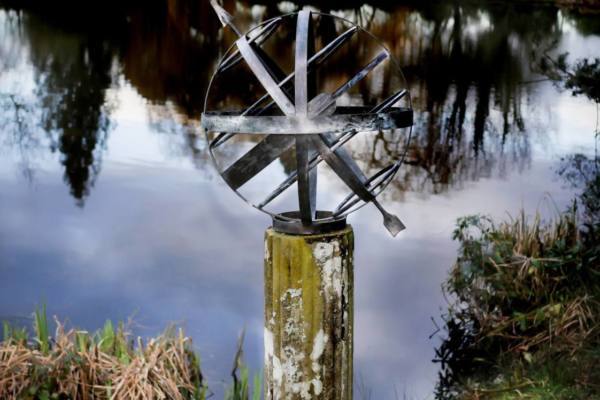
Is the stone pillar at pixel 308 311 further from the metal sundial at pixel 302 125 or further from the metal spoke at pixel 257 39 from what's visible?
the metal spoke at pixel 257 39

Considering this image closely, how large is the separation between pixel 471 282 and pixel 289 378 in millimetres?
6019

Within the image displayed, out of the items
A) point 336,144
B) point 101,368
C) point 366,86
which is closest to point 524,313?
point 101,368

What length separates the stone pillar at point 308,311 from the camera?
3.35 meters

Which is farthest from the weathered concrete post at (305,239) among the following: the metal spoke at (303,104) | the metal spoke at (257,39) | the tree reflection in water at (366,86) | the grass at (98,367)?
the tree reflection in water at (366,86)

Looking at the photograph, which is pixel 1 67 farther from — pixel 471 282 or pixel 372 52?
pixel 471 282

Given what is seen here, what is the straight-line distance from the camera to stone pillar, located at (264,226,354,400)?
3.35 metres

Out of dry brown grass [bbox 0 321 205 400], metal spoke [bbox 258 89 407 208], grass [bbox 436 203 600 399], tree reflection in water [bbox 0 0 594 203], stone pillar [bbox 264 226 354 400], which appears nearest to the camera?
stone pillar [bbox 264 226 354 400]

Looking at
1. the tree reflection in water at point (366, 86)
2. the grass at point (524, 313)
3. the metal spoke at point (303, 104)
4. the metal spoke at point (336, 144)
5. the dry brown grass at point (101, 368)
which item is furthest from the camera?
the tree reflection in water at point (366, 86)

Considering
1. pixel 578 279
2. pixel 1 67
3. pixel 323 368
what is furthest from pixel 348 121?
pixel 1 67

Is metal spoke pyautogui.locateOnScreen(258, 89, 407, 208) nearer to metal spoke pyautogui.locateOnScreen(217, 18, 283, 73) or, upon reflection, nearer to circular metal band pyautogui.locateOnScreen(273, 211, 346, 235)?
circular metal band pyautogui.locateOnScreen(273, 211, 346, 235)

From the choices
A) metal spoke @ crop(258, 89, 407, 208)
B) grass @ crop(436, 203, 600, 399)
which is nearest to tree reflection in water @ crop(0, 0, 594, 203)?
grass @ crop(436, 203, 600, 399)

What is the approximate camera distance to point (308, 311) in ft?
11.0

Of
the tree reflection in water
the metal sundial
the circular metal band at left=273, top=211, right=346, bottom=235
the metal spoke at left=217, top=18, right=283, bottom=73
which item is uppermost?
the tree reflection in water

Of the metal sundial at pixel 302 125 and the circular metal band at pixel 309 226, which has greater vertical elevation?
the metal sundial at pixel 302 125
